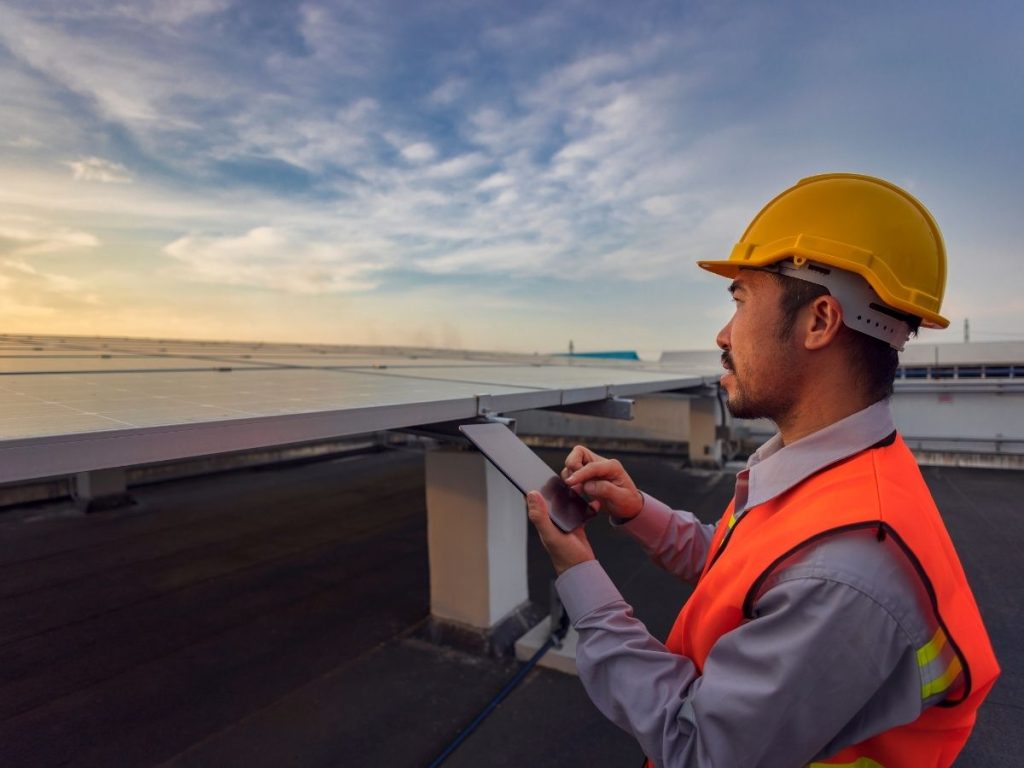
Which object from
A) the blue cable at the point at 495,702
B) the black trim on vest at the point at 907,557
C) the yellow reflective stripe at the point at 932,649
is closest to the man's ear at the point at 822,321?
the black trim on vest at the point at 907,557

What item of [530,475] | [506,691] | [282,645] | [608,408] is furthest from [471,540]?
[530,475]

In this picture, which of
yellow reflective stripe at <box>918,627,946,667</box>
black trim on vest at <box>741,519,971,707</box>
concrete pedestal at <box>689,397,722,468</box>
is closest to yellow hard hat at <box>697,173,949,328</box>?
black trim on vest at <box>741,519,971,707</box>

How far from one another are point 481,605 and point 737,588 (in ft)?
13.3

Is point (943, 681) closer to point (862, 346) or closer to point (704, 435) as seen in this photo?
point (862, 346)

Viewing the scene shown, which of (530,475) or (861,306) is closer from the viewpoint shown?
(861,306)

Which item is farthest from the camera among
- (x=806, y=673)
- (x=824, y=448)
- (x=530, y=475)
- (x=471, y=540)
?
(x=471, y=540)

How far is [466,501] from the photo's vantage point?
15.7ft

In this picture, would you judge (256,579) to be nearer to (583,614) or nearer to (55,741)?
(55,741)

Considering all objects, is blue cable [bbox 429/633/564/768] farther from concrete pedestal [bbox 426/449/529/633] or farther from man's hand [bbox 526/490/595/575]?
man's hand [bbox 526/490/595/575]

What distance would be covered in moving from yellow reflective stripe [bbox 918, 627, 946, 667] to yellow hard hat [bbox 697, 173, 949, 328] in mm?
613

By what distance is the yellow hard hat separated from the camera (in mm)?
1224

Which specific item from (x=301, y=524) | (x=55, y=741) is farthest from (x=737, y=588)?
(x=301, y=524)

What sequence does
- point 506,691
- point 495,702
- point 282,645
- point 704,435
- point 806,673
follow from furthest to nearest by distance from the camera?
point 704,435 → point 282,645 → point 506,691 → point 495,702 → point 806,673

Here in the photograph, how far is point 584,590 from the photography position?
1271mm
